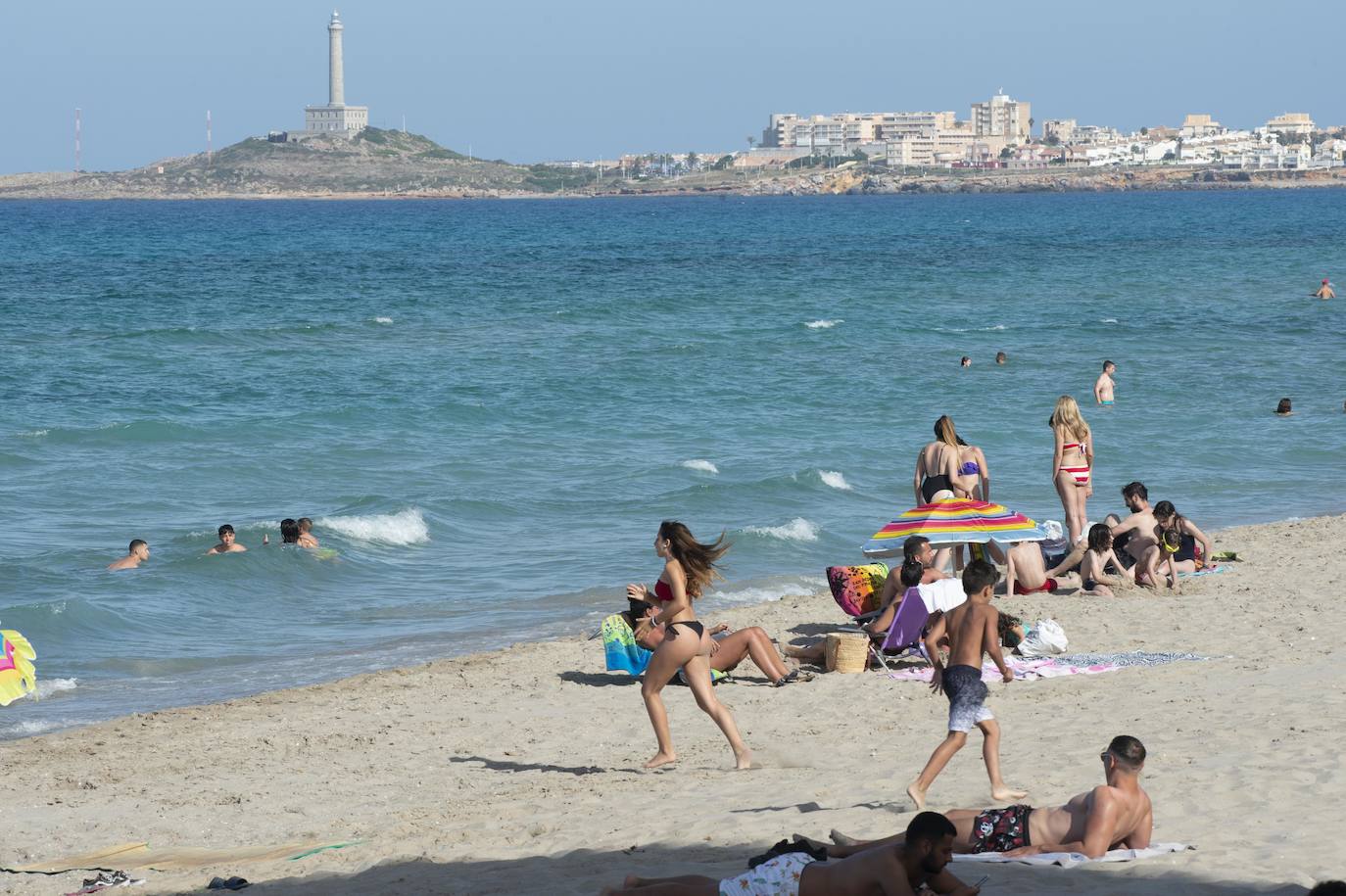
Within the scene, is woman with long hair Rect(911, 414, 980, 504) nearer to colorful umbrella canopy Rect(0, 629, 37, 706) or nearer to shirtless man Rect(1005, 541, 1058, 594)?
shirtless man Rect(1005, 541, 1058, 594)

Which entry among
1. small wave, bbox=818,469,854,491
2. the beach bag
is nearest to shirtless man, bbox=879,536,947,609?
the beach bag

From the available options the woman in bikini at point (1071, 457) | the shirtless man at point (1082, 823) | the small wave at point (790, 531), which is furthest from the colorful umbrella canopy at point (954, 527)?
the shirtless man at point (1082, 823)

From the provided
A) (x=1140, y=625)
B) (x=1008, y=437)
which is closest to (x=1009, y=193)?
(x=1008, y=437)

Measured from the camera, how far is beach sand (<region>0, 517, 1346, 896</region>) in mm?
6969

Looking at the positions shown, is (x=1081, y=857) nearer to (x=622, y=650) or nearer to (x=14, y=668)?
(x=622, y=650)

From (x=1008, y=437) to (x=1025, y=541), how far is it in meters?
9.97

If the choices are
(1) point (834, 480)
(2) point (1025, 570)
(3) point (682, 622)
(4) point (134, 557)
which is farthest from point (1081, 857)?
(1) point (834, 480)

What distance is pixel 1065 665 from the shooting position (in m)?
10.5

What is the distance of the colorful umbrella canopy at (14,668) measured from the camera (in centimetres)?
792

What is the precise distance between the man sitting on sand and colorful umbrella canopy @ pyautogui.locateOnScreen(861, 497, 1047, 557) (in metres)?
5.95

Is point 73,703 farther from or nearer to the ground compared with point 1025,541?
nearer to the ground

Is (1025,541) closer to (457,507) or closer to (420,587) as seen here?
(420,587)

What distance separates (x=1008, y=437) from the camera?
22.8m

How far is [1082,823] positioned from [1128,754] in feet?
1.21
